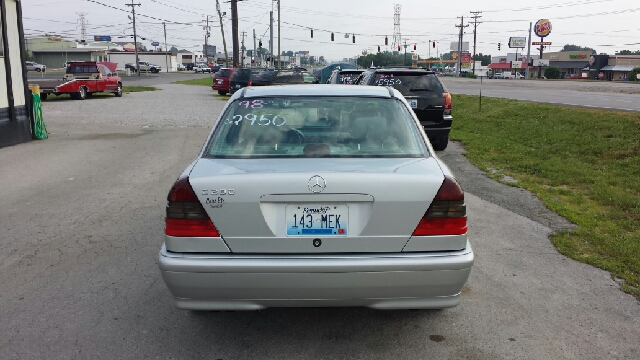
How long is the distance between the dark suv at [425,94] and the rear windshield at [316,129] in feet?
24.3

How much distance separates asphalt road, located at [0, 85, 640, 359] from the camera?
12.2ft

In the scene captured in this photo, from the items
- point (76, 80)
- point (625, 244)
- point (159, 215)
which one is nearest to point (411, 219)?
point (625, 244)

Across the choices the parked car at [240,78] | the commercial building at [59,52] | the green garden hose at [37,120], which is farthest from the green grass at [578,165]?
the commercial building at [59,52]

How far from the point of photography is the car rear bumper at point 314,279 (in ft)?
10.8

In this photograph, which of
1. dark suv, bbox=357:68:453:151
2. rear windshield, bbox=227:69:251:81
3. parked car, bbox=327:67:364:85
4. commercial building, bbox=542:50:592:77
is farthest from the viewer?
commercial building, bbox=542:50:592:77

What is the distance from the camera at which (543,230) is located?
6.43 meters

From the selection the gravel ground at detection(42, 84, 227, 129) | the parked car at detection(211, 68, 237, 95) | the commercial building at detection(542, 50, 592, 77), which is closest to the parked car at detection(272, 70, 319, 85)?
the gravel ground at detection(42, 84, 227, 129)

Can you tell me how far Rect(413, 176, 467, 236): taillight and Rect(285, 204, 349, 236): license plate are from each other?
448 millimetres

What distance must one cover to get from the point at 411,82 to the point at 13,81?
871cm

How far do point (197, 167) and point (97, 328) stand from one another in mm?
1358

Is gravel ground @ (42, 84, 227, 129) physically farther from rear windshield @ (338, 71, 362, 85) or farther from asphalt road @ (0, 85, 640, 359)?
asphalt road @ (0, 85, 640, 359)

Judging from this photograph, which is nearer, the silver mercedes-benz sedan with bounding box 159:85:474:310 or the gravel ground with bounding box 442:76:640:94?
the silver mercedes-benz sedan with bounding box 159:85:474:310

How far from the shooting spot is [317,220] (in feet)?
11.0

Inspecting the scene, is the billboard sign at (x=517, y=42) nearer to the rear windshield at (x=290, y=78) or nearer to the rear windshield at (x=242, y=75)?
the rear windshield at (x=242, y=75)
